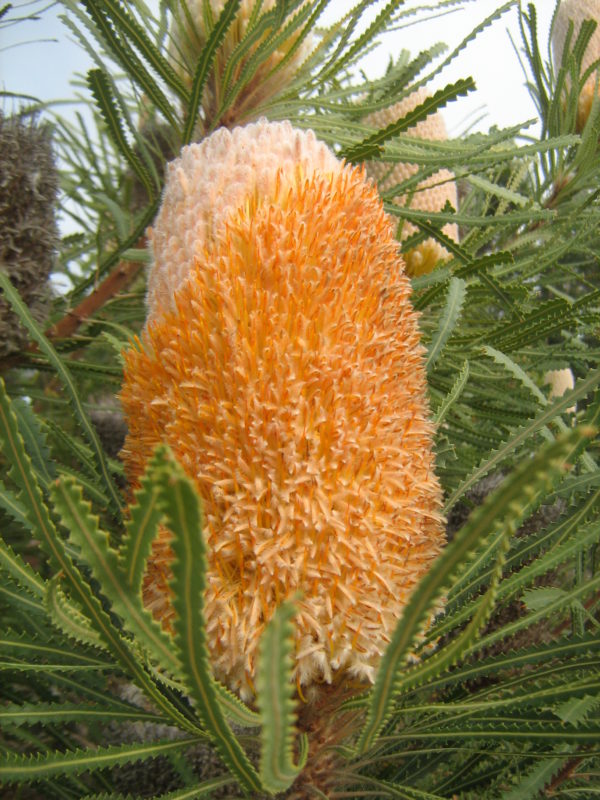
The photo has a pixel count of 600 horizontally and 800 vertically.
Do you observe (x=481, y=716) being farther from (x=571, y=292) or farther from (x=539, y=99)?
(x=571, y=292)

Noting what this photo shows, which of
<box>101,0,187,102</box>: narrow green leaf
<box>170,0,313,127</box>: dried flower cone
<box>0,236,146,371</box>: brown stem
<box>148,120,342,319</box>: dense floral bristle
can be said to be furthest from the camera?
<box>0,236,146,371</box>: brown stem

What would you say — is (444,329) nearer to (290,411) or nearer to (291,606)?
(290,411)

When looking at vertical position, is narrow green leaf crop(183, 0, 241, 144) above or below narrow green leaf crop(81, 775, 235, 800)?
above

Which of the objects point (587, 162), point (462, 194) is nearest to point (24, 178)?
point (587, 162)

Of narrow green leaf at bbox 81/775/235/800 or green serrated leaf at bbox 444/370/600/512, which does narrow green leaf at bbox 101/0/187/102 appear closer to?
green serrated leaf at bbox 444/370/600/512

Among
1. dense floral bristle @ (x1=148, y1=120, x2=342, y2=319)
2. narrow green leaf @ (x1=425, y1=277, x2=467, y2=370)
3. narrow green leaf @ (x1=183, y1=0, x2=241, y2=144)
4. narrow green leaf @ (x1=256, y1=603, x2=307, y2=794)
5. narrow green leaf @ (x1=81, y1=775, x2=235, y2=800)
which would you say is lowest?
narrow green leaf @ (x1=81, y1=775, x2=235, y2=800)

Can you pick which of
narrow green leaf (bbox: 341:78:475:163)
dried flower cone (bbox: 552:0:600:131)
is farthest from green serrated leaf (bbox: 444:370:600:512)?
dried flower cone (bbox: 552:0:600:131)

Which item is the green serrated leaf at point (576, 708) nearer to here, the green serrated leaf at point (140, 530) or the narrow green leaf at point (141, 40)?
the green serrated leaf at point (140, 530)

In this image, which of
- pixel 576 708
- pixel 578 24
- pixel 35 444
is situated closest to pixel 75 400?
pixel 35 444

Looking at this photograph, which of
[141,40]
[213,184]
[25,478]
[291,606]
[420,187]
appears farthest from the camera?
[420,187]
